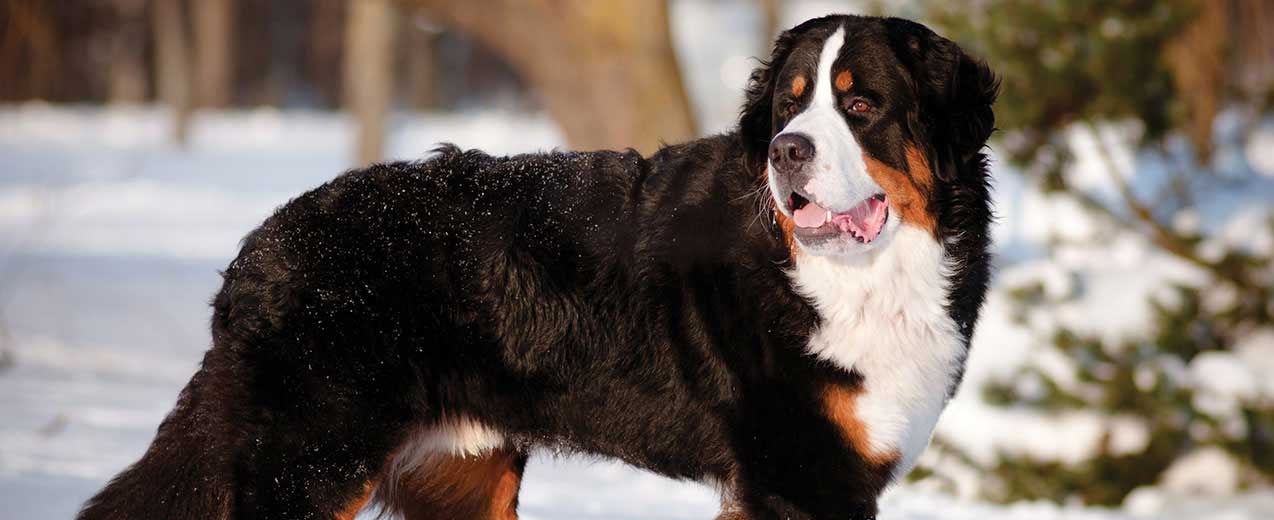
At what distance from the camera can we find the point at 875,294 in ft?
11.4

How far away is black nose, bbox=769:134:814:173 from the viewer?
3262mm

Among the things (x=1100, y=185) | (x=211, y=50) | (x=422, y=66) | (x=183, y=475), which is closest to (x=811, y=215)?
(x=183, y=475)

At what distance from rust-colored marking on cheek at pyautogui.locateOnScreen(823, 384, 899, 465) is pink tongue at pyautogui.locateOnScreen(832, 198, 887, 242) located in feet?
1.37

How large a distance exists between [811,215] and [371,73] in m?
19.2

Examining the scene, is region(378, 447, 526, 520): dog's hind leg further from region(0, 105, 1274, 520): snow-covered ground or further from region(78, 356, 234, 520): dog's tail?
region(78, 356, 234, 520): dog's tail

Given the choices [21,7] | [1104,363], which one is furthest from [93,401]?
[1104,363]

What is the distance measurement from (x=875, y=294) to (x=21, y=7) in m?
7.41

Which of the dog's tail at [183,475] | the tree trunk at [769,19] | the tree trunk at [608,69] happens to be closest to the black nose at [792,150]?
the dog's tail at [183,475]

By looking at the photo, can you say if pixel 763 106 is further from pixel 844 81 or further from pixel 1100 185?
pixel 1100 185

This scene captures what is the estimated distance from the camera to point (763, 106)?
364cm

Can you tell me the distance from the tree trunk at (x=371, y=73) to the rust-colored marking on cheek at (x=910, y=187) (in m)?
17.9

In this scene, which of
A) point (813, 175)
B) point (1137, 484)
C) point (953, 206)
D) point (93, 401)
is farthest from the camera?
point (1137, 484)

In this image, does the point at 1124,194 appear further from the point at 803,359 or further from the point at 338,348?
the point at 338,348

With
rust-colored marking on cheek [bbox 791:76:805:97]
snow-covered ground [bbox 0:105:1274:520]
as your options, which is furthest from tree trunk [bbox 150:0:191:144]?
rust-colored marking on cheek [bbox 791:76:805:97]
